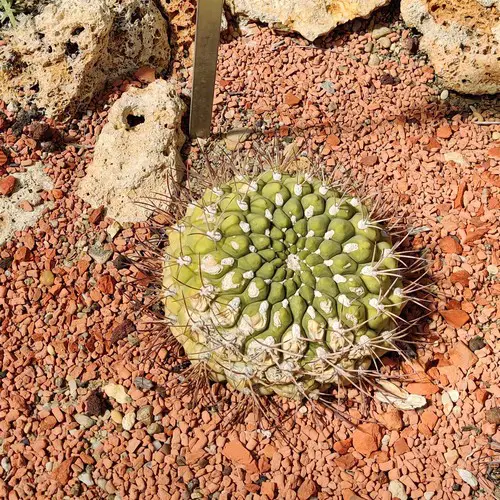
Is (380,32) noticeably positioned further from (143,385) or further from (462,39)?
(143,385)

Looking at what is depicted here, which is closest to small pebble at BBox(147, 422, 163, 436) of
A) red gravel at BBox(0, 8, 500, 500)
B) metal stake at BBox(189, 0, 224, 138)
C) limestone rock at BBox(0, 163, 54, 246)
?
red gravel at BBox(0, 8, 500, 500)

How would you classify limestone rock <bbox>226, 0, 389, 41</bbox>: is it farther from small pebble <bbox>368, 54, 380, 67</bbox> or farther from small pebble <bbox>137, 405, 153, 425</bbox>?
small pebble <bbox>137, 405, 153, 425</bbox>

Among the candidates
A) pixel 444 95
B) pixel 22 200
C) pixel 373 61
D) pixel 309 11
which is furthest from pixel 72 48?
pixel 444 95

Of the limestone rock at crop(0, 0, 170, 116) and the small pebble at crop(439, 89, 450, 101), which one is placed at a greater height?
the limestone rock at crop(0, 0, 170, 116)

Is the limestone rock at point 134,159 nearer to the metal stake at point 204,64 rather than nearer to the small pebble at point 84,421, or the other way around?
the metal stake at point 204,64

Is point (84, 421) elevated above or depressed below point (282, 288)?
below

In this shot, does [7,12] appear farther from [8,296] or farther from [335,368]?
[335,368]
